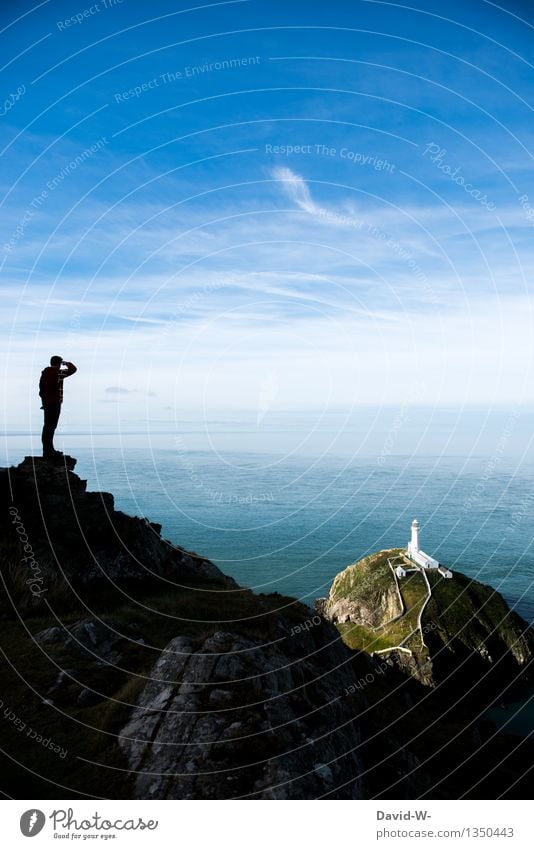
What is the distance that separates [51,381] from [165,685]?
13499 millimetres

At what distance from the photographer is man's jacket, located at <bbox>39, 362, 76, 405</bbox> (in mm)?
20955

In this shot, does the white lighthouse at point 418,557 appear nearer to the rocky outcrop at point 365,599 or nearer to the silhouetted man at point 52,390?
the rocky outcrop at point 365,599

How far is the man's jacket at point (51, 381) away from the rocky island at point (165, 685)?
3121mm

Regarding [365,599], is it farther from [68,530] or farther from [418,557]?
[68,530]

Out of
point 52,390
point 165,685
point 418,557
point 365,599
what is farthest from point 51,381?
point 418,557

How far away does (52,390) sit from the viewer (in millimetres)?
21125

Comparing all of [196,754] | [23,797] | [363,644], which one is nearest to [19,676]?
[23,797]

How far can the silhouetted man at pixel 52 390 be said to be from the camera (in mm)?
20953

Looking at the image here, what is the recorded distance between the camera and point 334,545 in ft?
455

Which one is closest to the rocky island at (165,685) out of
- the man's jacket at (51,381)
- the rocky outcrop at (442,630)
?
the man's jacket at (51,381)

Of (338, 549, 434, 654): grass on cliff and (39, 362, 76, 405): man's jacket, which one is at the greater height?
(39, 362, 76, 405): man's jacket

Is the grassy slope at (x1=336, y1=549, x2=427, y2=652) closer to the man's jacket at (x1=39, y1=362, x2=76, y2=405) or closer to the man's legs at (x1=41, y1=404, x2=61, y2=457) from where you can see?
the man's legs at (x1=41, y1=404, x2=61, y2=457)

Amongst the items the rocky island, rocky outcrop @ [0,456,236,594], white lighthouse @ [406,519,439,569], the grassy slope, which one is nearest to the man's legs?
rocky outcrop @ [0,456,236,594]

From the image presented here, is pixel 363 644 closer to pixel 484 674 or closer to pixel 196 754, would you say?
pixel 484 674
